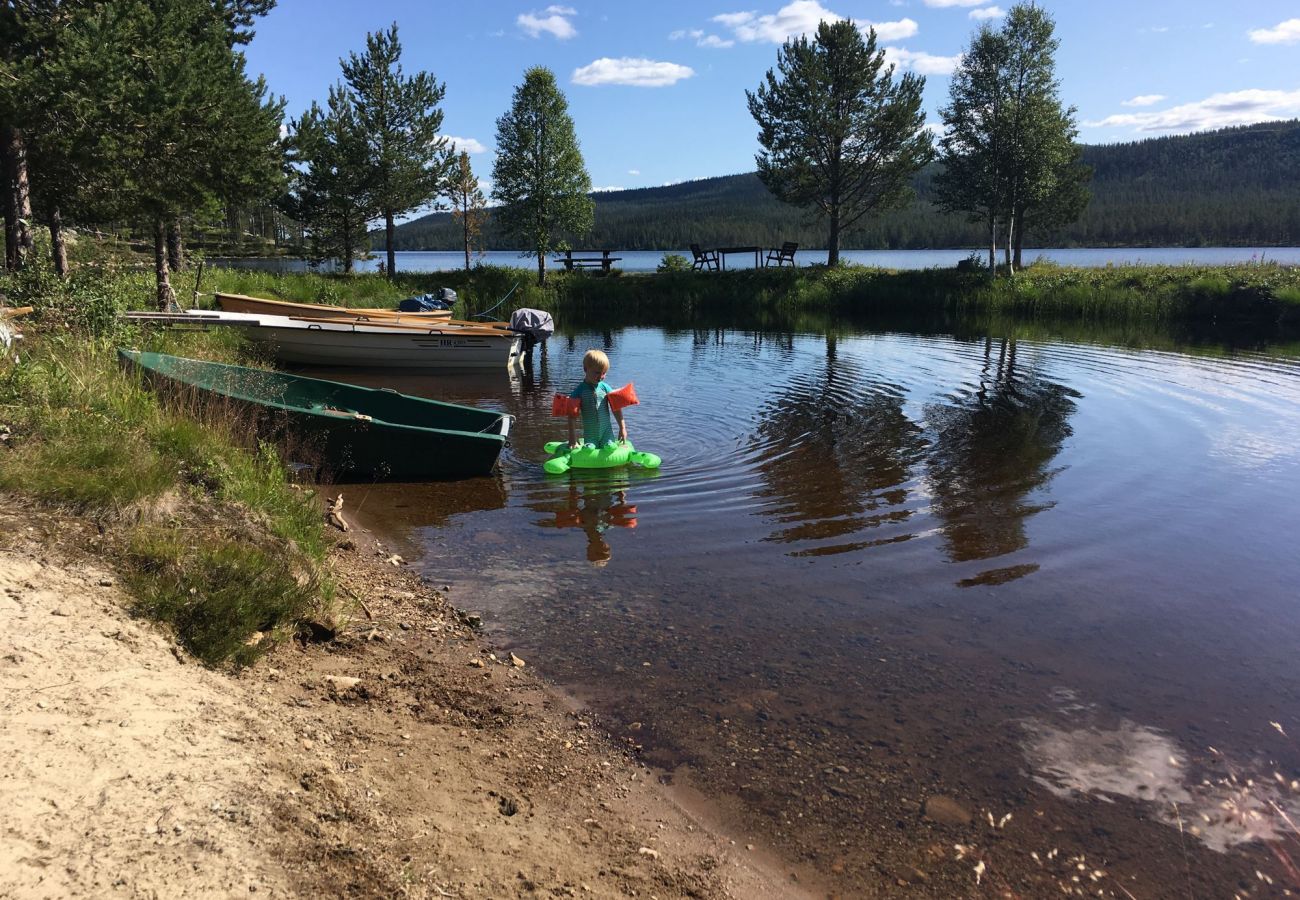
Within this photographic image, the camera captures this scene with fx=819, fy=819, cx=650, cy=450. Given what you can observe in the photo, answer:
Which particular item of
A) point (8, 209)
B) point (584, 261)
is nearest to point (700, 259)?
point (584, 261)

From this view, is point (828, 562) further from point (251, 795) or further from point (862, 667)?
point (251, 795)

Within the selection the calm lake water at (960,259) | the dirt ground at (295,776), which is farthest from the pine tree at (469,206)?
the dirt ground at (295,776)

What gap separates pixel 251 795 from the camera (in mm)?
3051

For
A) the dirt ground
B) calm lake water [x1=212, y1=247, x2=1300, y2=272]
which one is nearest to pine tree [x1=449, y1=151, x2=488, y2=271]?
calm lake water [x1=212, y1=247, x2=1300, y2=272]

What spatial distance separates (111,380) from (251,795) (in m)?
6.07

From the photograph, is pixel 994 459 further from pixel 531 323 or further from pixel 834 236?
pixel 834 236

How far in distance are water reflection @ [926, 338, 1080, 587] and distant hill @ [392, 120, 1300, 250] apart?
70821 mm

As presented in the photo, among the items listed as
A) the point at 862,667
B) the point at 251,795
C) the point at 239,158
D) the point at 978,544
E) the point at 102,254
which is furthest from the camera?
the point at 102,254

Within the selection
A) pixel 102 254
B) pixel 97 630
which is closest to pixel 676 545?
pixel 97 630

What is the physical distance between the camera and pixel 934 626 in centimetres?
596

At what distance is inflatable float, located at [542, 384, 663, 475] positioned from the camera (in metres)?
10.0

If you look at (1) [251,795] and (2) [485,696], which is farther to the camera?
(2) [485,696]

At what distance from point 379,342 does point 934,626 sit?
15.2 metres

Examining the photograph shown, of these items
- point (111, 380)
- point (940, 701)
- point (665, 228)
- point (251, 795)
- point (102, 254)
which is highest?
point (665, 228)
